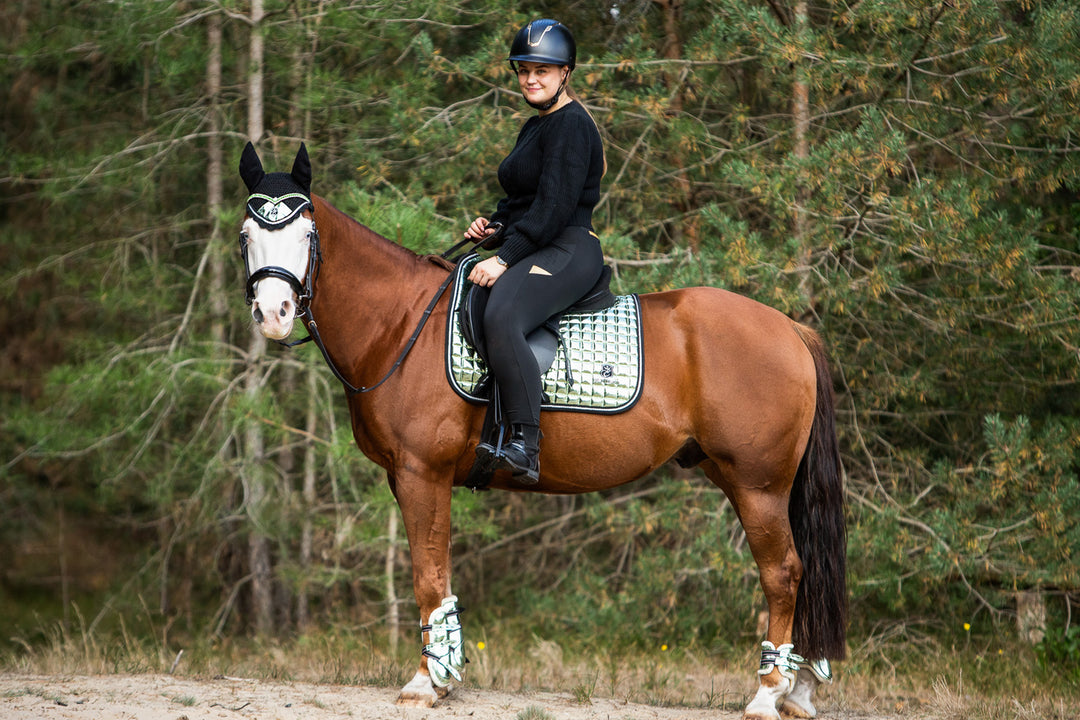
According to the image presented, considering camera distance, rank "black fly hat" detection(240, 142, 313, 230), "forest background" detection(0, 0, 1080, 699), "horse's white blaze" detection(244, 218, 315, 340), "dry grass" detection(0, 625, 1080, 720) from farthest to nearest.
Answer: "forest background" detection(0, 0, 1080, 699), "dry grass" detection(0, 625, 1080, 720), "black fly hat" detection(240, 142, 313, 230), "horse's white blaze" detection(244, 218, 315, 340)

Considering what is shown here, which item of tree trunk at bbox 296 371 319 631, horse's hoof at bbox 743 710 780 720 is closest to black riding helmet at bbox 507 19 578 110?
horse's hoof at bbox 743 710 780 720

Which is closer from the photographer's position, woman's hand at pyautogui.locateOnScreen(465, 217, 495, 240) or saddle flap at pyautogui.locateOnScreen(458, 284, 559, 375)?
saddle flap at pyautogui.locateOnScreen(458, 284, 559, 375)

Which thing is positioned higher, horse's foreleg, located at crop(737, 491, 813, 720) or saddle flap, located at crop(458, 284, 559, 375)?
Answer: saddle flap, located at crop(458, 284, 559, 375)

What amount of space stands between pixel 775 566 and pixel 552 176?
2.11 m

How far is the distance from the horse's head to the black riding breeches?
82 centimetres

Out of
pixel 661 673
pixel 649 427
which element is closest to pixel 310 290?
pixel 649 427

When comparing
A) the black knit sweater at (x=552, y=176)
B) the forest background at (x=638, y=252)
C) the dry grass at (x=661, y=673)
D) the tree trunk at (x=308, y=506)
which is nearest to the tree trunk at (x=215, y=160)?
the forest background at (x=638, y=252)

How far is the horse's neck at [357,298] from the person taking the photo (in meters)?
4.47

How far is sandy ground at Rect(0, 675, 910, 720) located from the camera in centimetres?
404

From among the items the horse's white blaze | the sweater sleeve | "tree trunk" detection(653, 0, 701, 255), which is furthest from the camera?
"tree trunk" detection(653, 0, 701, 255)

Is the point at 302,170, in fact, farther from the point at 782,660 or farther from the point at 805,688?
the point at 805,688

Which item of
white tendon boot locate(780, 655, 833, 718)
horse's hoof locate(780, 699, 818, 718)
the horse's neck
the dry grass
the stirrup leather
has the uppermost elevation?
the horse's neck

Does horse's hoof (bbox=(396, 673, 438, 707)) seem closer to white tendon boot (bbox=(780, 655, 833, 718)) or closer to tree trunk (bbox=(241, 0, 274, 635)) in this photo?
white tendon boot (bbox=(780, 655, 833, 718))

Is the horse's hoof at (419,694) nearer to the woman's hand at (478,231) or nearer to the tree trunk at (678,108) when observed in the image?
the woman's hand at (478,231)
